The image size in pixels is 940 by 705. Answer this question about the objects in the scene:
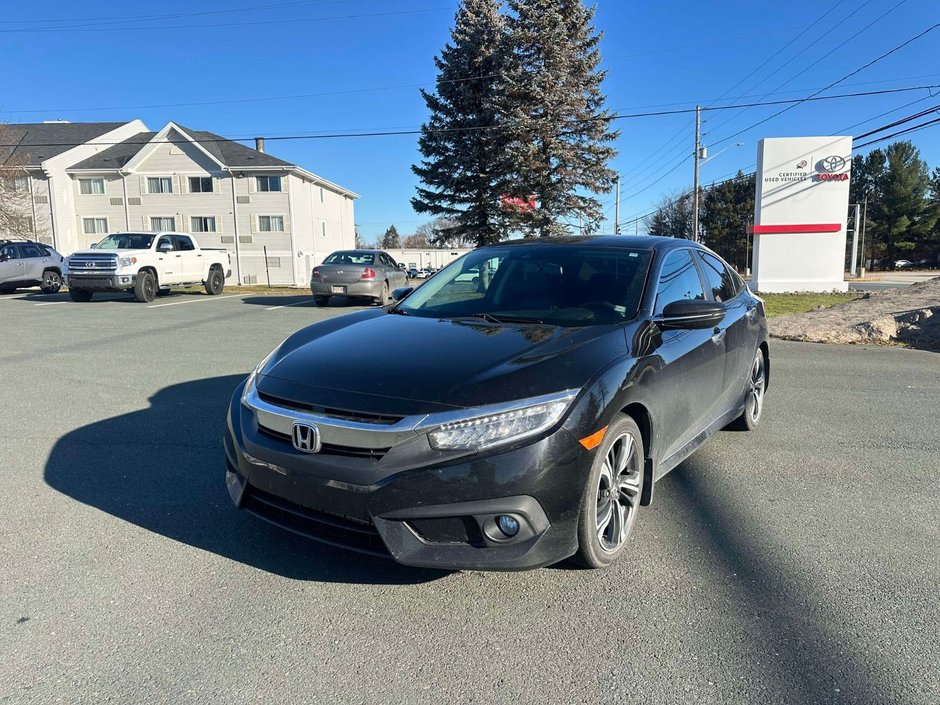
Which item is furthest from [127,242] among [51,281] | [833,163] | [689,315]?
[833,163]

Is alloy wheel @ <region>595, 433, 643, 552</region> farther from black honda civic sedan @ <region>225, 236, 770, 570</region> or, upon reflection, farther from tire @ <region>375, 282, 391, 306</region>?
tire @ <region>375, 282, 391, 306</region>

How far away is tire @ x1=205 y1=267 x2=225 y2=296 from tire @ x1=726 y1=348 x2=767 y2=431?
1908 cm

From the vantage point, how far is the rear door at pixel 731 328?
432 centimetres

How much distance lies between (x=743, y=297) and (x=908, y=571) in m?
2.73

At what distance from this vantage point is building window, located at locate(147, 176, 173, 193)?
42.2m

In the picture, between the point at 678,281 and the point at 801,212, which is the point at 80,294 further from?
the point at 801,212

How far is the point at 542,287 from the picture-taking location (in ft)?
12.9

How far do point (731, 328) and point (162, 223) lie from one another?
4612cm

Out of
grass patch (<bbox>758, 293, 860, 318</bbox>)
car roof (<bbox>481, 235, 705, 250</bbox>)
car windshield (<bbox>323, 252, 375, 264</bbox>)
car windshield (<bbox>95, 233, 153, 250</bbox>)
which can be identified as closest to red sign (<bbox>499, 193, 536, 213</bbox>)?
grass patch (<bbox>758, 293, 860, 318</bbox>)

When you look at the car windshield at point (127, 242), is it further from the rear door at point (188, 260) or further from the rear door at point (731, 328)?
the rear door at point (731, 328)

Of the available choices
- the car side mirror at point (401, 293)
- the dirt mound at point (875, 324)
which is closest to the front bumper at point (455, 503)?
the car side mirror at point (401, 293)

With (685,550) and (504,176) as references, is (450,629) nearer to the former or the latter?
(685,550)

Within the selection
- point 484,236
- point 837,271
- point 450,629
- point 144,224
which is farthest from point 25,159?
point 450,629

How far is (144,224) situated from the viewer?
43219 millimetres
